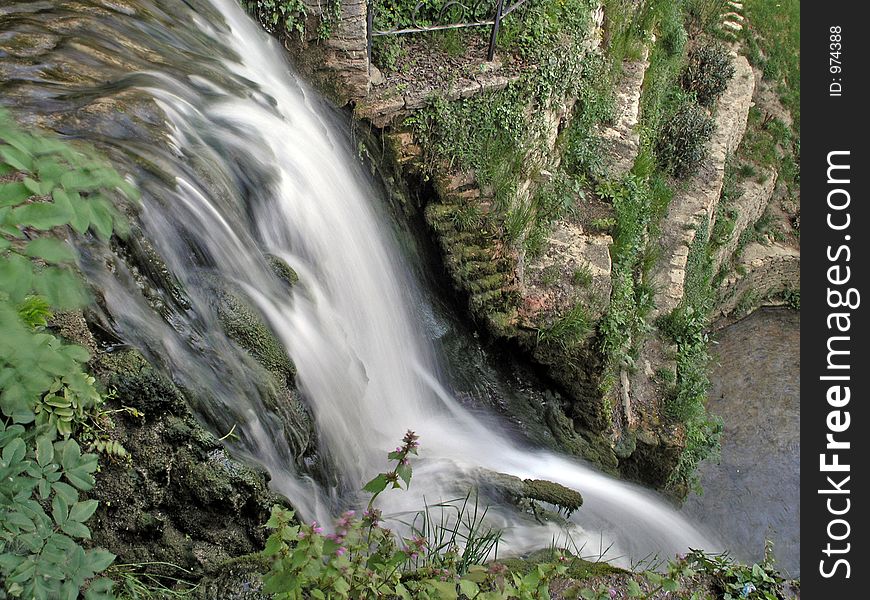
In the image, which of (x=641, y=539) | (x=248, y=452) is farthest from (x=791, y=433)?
(x=248, y=452)

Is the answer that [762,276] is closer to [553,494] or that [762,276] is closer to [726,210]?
[726,210]

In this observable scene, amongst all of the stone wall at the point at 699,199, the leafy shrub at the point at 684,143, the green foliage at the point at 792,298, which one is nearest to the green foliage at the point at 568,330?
the stone wall at the point at 699,199

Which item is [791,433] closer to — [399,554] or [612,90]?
[612,90]

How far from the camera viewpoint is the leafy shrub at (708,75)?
9.10 metres

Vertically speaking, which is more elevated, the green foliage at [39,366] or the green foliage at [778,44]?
the green foliage at [778,44]

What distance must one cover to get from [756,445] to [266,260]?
5.24 meters

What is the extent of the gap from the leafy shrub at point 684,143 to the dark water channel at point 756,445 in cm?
196

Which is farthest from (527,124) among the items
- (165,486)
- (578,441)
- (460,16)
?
(165,486)

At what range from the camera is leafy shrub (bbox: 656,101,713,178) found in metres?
8.03

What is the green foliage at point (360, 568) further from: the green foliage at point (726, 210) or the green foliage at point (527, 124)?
the green foliage at point (726, 210)

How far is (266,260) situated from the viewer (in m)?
3.93

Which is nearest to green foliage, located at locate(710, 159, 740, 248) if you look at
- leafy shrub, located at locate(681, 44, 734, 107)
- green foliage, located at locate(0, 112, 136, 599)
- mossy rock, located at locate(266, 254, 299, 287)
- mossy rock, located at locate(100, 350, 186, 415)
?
leafy shrub, located at locate(681, 44, 734, 107)
